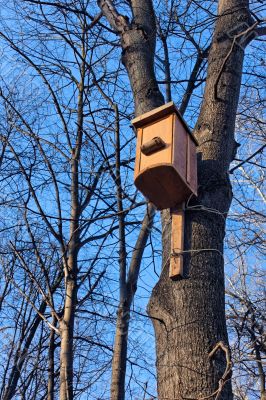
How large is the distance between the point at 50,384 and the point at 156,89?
2.62 meters

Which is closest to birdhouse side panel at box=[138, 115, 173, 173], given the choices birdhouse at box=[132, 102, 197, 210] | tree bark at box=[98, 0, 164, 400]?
birdhouse at box=[132, 102, 197, 210]

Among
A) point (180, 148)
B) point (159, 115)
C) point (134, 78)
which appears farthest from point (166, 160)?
point (134, 78)

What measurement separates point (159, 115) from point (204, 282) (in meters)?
0.89

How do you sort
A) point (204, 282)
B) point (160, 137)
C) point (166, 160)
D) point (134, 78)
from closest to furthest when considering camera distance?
point (204, 282) < point (166, 160) < point (160, 137) < point (134, 78)

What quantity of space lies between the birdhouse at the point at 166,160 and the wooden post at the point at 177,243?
8cm

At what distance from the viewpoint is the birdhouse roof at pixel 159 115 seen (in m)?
2.71

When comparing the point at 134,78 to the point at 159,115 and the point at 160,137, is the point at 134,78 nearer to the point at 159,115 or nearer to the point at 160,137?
the point at 159,115

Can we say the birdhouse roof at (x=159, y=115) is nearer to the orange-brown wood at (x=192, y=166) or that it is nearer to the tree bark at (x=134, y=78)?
the orange-brown wood at (x=192, y=166)

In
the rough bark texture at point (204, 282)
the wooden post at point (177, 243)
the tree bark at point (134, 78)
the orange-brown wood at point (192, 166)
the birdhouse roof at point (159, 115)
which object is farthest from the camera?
the tree bark at point (134, 78)

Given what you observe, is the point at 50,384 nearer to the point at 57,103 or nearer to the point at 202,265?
the point at 57,103

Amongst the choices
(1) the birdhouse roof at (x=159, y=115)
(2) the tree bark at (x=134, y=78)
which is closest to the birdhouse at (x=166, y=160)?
(1) the birdhouse roof at (x=159, y=115)

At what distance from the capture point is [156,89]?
10.5 feet

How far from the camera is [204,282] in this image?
2238 millimetres

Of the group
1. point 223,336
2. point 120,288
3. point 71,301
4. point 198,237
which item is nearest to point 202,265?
point 198,237
